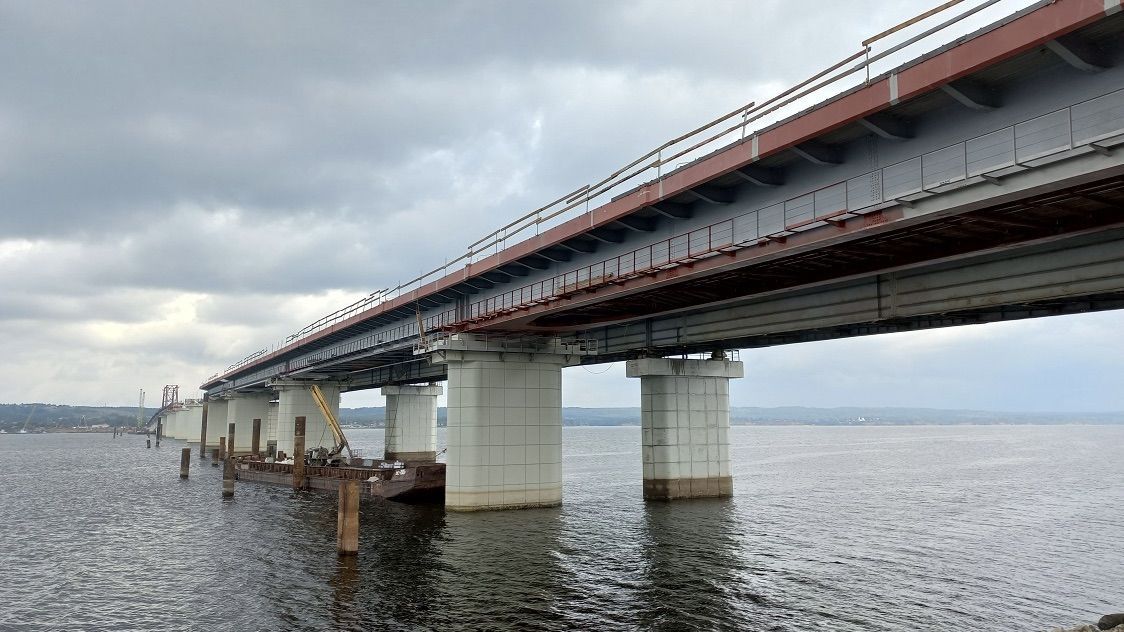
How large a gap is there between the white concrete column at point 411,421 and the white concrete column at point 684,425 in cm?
4664

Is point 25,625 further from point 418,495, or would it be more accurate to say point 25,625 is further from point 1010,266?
point 1010,266

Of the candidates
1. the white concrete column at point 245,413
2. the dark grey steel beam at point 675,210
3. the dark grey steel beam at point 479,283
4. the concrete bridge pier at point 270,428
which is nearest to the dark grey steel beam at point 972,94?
the dark grey steel beam at point 675,210

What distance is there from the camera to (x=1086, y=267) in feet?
68.0

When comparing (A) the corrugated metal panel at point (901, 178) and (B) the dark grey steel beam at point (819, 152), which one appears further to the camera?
(B) the dark grey steel beam at point (819, 152)

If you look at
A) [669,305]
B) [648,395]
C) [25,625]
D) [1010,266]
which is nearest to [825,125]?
[1010,266]

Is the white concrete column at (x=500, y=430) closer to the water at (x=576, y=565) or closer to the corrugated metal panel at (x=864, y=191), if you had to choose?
the water at (x=576, y=565)

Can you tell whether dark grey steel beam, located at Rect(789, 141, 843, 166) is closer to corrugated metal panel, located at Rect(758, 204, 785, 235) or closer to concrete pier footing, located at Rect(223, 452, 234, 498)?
corrugated metal panel, located at Rect(758, 204, 785, 235)

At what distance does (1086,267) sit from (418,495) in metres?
38.4

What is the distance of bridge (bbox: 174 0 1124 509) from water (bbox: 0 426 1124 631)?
5892mm

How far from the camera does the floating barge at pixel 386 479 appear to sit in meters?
47.3

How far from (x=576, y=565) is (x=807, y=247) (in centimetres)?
1498

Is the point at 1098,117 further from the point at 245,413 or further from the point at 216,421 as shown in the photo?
the point at 216,421

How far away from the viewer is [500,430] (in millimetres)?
39719

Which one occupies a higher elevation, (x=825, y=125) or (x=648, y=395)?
(x=825, y=125)
